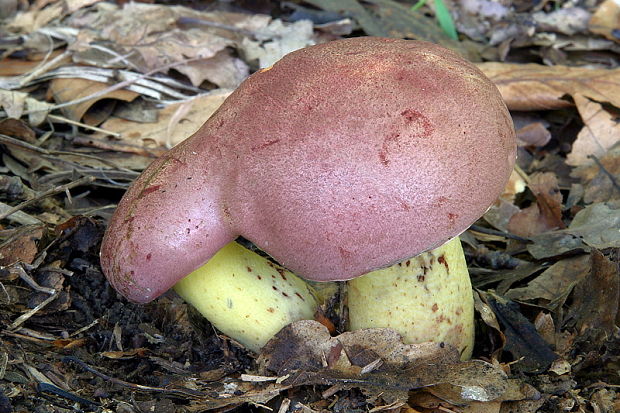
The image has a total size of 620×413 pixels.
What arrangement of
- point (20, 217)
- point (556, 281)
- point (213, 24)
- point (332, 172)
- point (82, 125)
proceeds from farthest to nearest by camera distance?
1. point (213, 24)
2. point (82, 125)
3. point (20, 217)
4. point (556, 281)
5. point (332, 172)

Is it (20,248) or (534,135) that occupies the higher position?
(20,248)

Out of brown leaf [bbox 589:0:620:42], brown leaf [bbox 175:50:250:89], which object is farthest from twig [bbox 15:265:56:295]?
brown leaf [bbox 589:0:620:42]

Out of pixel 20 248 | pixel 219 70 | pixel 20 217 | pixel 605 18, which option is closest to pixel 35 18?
pixel 219 70

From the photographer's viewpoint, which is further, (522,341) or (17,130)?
(17,130)

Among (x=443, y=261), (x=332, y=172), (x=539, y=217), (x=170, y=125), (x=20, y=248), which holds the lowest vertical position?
(x=539, y=217)

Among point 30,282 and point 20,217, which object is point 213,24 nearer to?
point 20,217

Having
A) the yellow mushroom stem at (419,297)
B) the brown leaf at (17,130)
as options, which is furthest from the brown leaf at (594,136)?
the brown leaf at (17,130)

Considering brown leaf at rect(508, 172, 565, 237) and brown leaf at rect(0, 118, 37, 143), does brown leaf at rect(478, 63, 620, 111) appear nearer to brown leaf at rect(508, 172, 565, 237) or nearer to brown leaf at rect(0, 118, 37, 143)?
brown leaf at rect(508, 172, 565, 237)

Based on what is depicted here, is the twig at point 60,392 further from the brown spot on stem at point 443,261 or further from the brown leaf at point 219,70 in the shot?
the brown leaf at point 219,70
